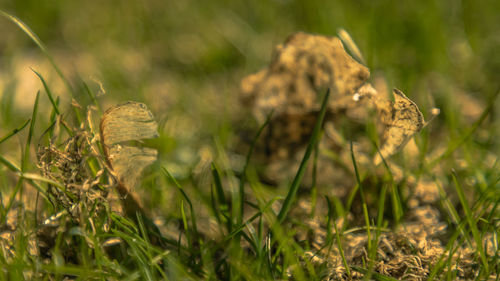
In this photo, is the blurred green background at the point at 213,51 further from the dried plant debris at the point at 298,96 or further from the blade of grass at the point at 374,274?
the blade of grass at the point at 374,274

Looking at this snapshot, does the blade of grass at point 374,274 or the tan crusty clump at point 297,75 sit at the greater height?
the tan crusty clump at point 297,75

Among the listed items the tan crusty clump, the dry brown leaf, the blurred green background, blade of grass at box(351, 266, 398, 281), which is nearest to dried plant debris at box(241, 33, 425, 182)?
the tan crusty clump

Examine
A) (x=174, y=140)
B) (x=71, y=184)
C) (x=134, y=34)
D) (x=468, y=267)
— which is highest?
(x=134, y=34)

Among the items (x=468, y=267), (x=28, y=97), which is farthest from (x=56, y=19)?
(x=468, y=267)

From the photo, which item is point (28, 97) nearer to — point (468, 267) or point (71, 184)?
point (71, 184)

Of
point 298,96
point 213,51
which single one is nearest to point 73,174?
point 298,96

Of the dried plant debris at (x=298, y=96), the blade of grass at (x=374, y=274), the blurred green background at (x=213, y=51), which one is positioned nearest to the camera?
the blade of grass at (x=374, y=274)

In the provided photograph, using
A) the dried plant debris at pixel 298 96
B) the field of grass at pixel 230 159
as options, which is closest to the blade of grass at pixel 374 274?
the field of grass at pixel 230 159

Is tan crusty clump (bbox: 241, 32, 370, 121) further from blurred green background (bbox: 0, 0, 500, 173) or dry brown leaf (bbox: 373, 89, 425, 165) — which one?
dry brown leaf (bbox: 373, 89, 425, 165)
